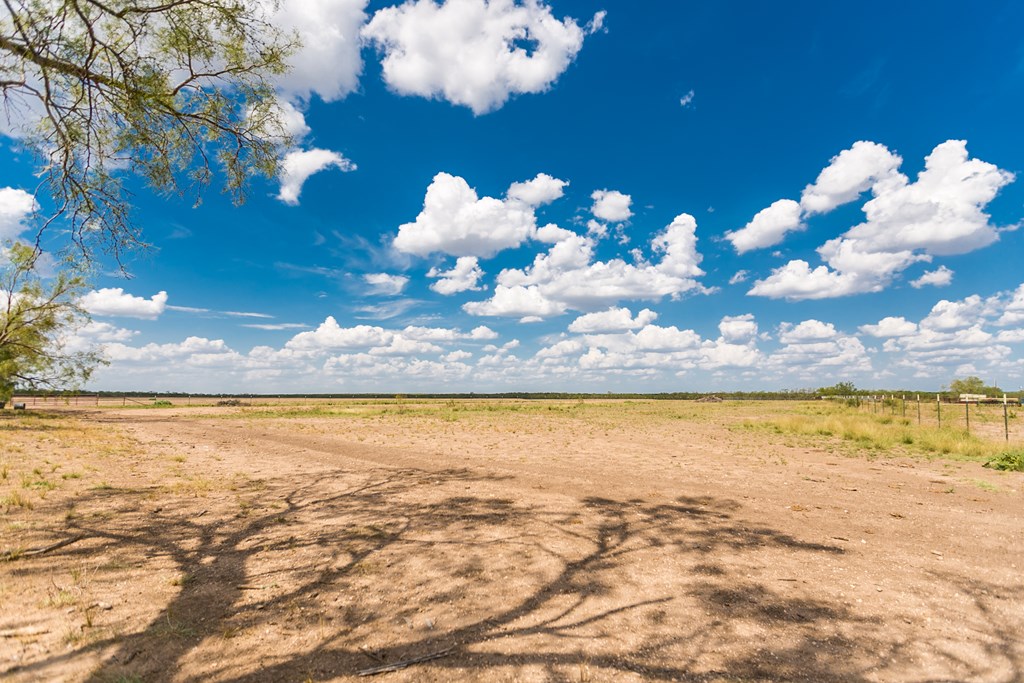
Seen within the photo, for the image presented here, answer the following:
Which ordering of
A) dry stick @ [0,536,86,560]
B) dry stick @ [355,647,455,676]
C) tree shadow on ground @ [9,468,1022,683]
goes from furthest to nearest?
dry stick @ [0,536,86,560] → tree shadow on ground @ [9,468,1022,683] → dry stick @ [355,647,455,676]

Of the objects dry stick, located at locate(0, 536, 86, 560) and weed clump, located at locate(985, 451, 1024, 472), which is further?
weed clump, located at locate(985, 451, 1024, 472)

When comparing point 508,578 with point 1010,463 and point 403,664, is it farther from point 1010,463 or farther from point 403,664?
point 1010,463

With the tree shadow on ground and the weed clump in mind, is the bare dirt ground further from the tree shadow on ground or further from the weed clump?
the weed clump

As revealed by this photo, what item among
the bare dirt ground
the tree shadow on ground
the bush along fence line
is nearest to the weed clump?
the bare dirt ground

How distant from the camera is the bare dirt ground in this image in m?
4.21

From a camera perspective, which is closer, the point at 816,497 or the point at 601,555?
the point at 601,555

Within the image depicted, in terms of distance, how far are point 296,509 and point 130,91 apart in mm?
7846

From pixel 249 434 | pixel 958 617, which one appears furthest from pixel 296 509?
pixel 249 434

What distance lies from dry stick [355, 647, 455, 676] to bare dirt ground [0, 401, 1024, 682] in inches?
2.6

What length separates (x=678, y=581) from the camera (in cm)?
598

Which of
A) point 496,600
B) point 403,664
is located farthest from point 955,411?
point 403,664

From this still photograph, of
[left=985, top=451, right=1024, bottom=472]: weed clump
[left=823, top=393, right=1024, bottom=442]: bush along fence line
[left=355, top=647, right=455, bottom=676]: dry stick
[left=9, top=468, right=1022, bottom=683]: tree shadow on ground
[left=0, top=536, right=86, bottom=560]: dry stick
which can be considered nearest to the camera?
[left=355, top=647, right=455, bottom=676]: dry stick

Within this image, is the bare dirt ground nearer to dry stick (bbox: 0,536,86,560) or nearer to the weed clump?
dry stick (bbox: 0,536,86,560)

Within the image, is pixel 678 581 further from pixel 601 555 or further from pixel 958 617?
pixel 958 617
